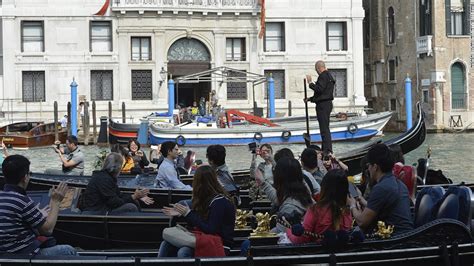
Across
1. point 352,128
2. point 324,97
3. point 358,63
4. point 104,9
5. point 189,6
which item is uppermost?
point 189,6

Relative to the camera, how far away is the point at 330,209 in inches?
163

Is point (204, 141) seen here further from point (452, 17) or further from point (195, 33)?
point (452, 17)

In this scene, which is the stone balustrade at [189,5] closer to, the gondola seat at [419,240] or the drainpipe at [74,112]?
the drainpipe at [74,112]

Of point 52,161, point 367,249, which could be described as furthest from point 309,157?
point 52,161

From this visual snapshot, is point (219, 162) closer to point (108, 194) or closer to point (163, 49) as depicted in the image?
point (108, 194)

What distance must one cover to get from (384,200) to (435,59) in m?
22.1

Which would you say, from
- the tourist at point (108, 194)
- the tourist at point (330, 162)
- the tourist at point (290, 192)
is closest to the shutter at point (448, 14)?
the tourist at point (330, 162)

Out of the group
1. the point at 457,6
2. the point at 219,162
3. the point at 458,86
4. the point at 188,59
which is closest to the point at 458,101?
the point at 458,86

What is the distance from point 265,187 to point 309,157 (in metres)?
0.52

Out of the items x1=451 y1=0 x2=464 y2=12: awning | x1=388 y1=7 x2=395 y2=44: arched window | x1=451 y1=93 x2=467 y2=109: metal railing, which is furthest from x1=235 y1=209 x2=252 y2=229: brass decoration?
x1=388 y1=7 x2=395 y2=44: arched window

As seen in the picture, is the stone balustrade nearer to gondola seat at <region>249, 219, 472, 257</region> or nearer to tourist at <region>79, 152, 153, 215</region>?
tourist at <region>79, 152, 153, 215</region>

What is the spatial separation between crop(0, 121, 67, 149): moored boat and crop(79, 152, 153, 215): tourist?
48.2 ft

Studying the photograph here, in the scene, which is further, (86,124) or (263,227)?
(86,124)

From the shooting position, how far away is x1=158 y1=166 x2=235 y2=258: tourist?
4129 millimetres
